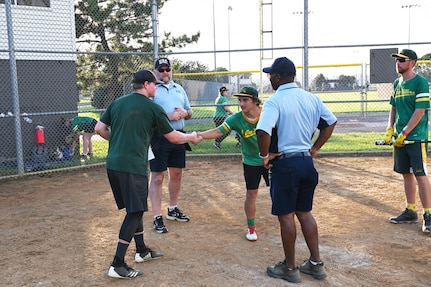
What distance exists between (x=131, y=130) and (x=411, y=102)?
133 inches

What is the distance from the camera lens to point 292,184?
391cm

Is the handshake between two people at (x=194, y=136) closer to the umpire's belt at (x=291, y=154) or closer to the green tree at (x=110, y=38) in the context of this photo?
the umpire's belt at (x=291, y=154)

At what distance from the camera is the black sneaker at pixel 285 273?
13.0ft

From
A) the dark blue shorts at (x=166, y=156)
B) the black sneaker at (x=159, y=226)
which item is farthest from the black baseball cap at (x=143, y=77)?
the black sneaker at (x=159, y=226)

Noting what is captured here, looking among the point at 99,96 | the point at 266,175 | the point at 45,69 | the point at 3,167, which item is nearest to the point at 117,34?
the point at 99,96

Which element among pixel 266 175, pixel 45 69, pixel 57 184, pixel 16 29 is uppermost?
pixel 16 29

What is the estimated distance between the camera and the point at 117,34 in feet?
56.1

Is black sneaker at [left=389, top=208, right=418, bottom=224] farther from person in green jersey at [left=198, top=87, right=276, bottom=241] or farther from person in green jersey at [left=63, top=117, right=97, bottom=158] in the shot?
person in green jersey at [left=63, top=117, right=97, bottom=158]

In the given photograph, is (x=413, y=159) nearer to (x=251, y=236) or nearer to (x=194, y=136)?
(x=251, y=236)

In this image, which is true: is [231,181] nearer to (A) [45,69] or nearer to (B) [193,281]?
(B) [193,281]

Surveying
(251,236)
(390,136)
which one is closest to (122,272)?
(251,236)

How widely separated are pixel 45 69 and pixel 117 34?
19.1 feet

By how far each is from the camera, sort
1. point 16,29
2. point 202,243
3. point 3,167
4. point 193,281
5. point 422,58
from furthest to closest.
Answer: point 422,58, point 16,29, point 3,167, point 202,243, point 193,281

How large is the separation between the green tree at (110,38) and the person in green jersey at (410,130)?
11.6m
